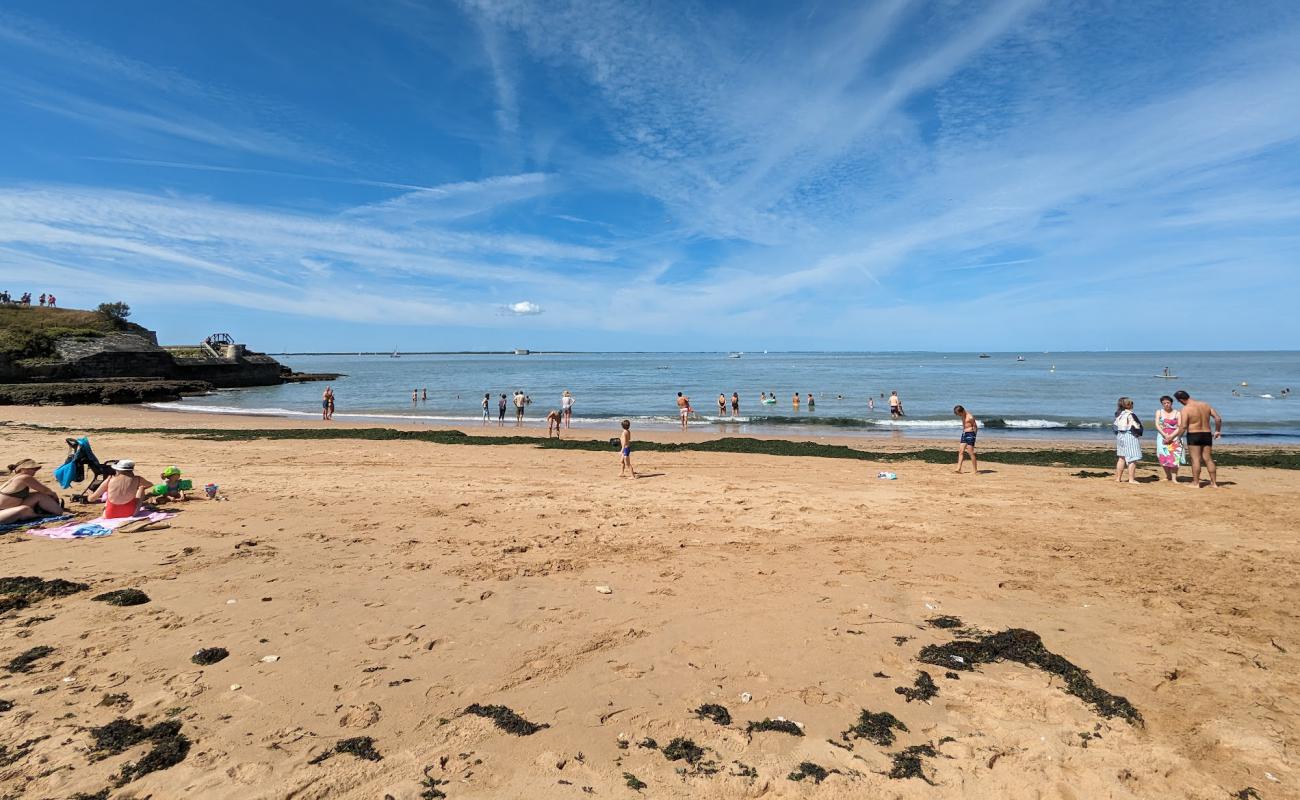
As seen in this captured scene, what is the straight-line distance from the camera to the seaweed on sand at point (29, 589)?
5.30m

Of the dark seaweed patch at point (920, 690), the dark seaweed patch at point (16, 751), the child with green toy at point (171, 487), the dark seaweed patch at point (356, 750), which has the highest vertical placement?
the child with green toy at point (171, 487)

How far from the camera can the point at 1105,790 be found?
129 inches

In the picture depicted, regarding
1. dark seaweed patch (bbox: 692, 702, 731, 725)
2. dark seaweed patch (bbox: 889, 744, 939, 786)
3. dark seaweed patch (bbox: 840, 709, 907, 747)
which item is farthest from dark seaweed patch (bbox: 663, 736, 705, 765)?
dark seaweed patch (bbox: 889, 744, 939, 786)

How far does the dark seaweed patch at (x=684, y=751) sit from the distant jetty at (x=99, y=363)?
4721 centimetres

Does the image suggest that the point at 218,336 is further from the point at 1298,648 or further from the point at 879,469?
the point at 1298,648

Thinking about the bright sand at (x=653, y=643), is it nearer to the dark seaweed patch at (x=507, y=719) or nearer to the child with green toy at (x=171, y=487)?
the dark seaweed patch at (x=507, y=719)

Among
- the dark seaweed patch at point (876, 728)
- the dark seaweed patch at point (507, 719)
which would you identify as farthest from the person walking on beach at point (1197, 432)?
the dark seaweed patch at point (507, 719)

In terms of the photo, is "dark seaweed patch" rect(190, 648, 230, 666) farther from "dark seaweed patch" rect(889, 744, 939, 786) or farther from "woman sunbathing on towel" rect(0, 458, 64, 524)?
"woman sunbathing on towel" rect(0, 458, 64, 524)

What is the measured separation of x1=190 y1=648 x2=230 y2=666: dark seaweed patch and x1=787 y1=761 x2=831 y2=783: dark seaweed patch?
166 inches

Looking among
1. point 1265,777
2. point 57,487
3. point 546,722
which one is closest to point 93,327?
point 57,487

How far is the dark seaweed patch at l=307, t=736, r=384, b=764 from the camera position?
346 centimetres

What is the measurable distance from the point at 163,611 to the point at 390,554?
2.22 m

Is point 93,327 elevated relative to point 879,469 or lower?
elevated

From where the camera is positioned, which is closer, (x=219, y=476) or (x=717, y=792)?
(x=717, y=792)
